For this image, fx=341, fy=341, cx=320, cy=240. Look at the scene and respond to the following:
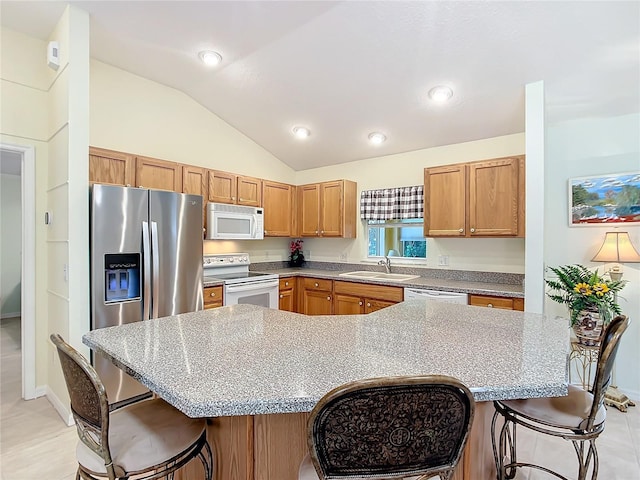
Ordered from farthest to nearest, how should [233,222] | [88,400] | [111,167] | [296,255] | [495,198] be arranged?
[296,255] → [233,222] → [495,198] → [111,167] → [88,400]

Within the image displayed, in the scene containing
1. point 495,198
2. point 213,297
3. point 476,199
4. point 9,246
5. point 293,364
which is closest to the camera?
point 293,364

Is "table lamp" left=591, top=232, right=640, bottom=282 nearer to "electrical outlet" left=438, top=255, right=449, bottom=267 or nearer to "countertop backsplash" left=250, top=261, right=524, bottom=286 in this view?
"countertop backsplash" left=250, top=261, right=524, bottom=286

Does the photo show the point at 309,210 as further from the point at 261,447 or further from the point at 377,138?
the point at 261,447

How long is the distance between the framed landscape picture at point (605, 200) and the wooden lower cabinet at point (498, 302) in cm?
96

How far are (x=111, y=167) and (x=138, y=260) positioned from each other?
3.20 feet

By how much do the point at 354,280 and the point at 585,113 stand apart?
2636 mm

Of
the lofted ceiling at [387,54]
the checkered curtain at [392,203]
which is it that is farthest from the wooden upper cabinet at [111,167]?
the checkered curtain at [392,203]

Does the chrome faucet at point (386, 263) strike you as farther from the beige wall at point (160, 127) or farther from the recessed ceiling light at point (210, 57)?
the recessed ceiling light at point (210, 57)

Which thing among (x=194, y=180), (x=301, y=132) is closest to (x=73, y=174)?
(x=194, y=180)

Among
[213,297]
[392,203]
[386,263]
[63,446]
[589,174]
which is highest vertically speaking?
[589,174]

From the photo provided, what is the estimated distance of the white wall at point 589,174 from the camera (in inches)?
114

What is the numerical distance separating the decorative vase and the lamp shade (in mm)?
529

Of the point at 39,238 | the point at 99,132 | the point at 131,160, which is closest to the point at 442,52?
the point at 131,160

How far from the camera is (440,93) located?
3.06 m
